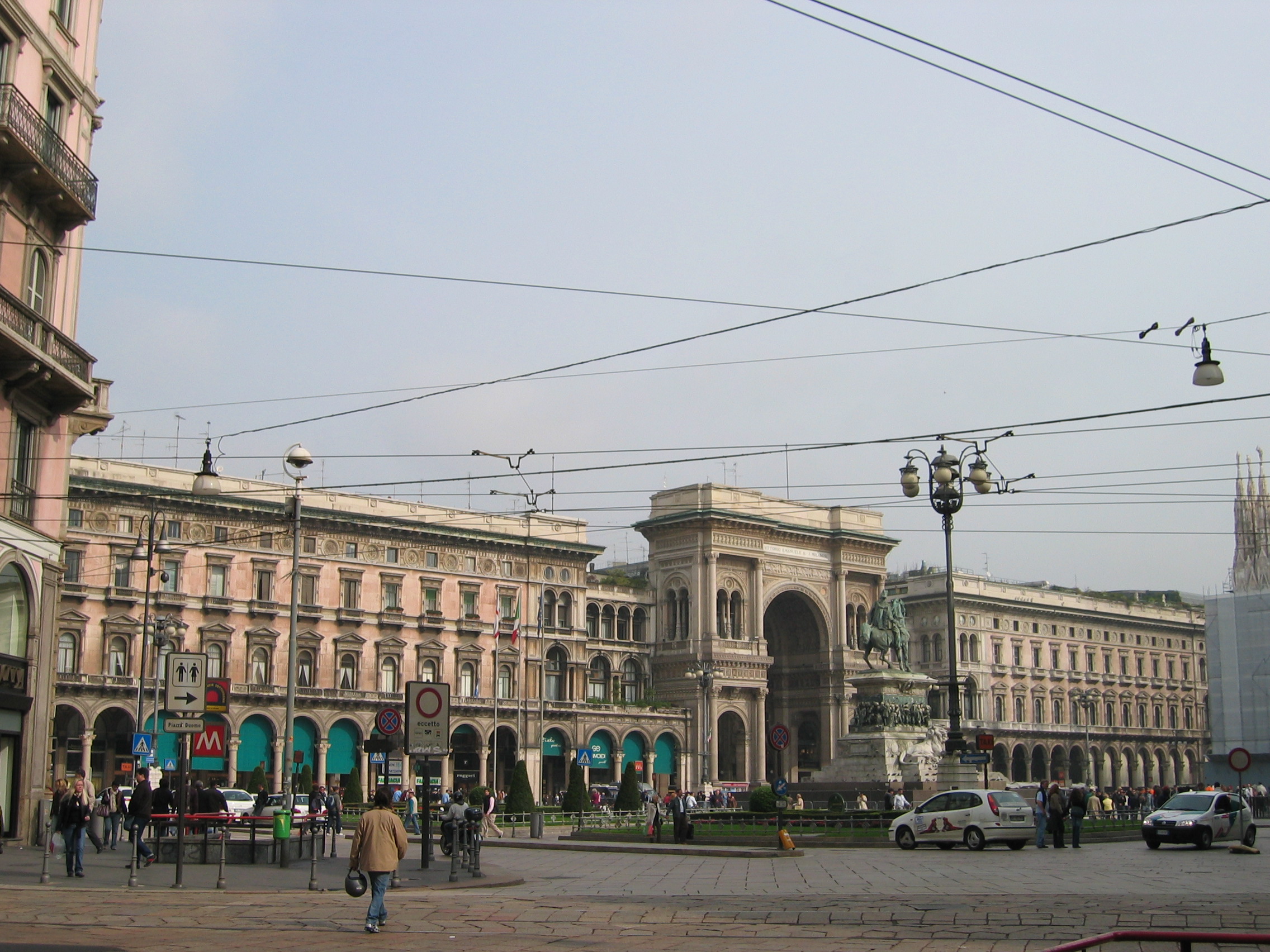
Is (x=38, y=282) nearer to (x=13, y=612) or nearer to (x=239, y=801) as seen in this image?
(x=13, y=612)

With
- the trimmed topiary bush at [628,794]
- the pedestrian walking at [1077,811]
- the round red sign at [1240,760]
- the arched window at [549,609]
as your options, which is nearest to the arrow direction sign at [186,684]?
the pedestrian walking at [1077,811]

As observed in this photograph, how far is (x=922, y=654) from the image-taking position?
104 meters

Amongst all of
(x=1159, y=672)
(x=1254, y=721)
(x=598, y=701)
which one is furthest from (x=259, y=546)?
(x=1159, y=672)

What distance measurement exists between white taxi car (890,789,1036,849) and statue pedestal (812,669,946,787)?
13.9 meters

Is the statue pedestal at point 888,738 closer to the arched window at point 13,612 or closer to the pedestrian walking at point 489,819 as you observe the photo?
the pedestrian walking at point 489,819

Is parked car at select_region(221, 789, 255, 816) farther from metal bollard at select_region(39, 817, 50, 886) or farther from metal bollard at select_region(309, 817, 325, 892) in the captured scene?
metal bollard at select_region(39, 817, 50, 886)

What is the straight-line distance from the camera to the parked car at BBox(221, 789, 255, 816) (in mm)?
42375

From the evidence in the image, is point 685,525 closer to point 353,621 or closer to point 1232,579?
point 353,621

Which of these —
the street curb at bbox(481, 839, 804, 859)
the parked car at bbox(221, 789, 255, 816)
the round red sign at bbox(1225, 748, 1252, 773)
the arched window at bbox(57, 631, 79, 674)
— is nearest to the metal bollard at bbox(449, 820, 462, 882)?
the street curb at bbox(481, 839, 804, 859)

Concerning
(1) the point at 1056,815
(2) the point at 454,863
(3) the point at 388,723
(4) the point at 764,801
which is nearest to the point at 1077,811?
(1) the point at 1056,815

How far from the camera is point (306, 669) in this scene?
2714 inches

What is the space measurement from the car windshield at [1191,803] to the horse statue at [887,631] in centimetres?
2036

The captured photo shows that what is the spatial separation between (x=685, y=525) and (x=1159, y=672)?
170ft

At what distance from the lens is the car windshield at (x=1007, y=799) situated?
3064cm
